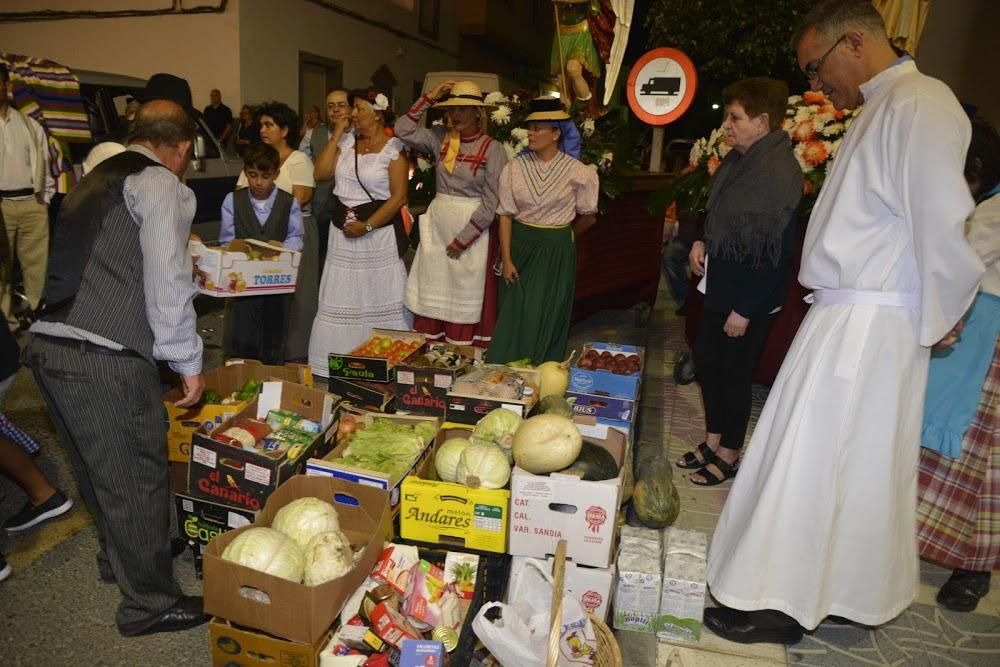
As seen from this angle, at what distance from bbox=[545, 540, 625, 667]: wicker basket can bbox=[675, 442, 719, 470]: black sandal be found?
6.28ft

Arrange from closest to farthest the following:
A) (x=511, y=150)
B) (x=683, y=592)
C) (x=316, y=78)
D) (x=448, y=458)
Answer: (x=683, y=592) → (x=448, y=458) → (x=511, y=150) → (x=316, y=78)

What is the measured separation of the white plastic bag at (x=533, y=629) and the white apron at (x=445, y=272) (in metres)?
2.77

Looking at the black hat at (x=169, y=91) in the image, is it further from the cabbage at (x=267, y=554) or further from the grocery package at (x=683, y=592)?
the grocery package at (x=683, y=592)

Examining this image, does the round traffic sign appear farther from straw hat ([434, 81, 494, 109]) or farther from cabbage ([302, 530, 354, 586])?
cabbage ([302, 530, 354, 586])

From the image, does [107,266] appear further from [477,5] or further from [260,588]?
[477,5]

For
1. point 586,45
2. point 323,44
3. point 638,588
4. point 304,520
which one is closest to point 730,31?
point 586,45

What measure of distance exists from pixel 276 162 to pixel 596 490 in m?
3.14

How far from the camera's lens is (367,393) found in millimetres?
3918

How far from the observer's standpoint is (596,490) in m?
2.46

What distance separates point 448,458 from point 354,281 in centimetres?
234

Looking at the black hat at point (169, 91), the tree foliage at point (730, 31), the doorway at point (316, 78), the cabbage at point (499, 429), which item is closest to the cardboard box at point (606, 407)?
the cabbage at point (499, 429)

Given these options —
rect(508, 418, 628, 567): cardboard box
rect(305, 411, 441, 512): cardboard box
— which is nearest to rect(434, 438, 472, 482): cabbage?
rect(305, 411, 441, 512): cardboard box

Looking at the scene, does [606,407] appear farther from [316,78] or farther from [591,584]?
[316,78]

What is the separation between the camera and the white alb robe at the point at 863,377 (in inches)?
81.3
